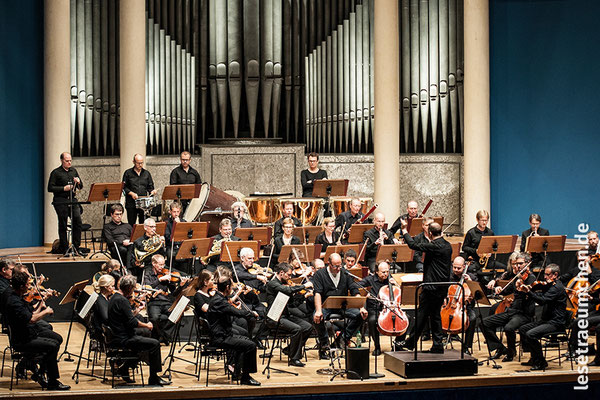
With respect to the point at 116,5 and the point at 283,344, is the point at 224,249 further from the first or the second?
the point at 116,5

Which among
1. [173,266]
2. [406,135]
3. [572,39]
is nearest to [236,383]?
[173,266]

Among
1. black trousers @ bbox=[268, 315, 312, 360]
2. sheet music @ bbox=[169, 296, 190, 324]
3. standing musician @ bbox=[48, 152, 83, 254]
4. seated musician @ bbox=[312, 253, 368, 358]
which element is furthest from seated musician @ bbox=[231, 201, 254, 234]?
sheet music @ bbox=[169, 296, 190, 324]

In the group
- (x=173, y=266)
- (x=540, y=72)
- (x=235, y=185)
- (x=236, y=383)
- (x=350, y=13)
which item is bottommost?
(x=236, y=383)

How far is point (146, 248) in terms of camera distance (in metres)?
10.1

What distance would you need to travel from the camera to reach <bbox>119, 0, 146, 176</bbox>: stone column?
13.5 m

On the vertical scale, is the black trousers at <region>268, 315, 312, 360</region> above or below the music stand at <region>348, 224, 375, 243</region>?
below

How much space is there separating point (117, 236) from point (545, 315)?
16.4 feet

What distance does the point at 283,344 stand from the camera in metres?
10.2

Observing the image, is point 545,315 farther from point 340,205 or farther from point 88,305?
point 88,305

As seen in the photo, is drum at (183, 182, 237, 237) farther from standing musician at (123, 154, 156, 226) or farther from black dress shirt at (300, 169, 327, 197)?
black dress shirt at (300, 169, 327, 197)

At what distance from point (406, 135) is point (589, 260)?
5.68 metres

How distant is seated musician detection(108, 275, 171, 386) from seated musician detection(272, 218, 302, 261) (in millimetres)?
2846

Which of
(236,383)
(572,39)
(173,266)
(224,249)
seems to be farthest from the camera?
(572,39)

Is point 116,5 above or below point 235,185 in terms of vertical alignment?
above
